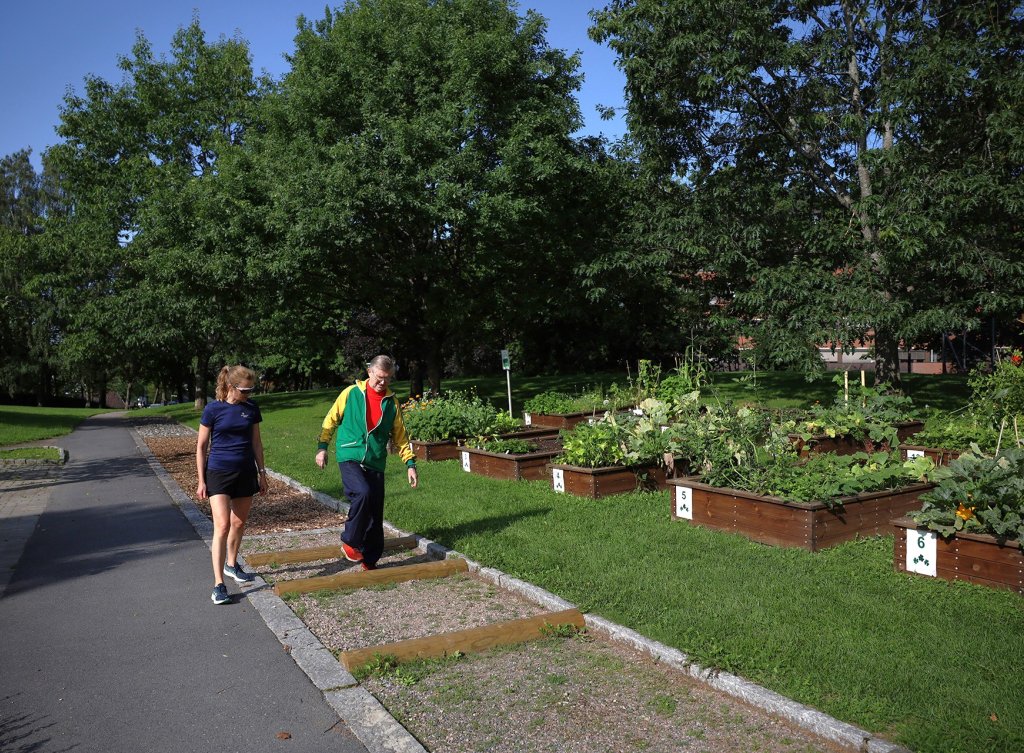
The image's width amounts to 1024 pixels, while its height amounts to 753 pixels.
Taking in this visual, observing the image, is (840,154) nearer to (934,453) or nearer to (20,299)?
(934,453)

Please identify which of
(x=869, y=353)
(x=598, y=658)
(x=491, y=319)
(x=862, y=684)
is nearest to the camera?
(x=862, y=684)

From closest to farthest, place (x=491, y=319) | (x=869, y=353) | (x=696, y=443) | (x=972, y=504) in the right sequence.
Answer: (x=972, y=504), (x=696, y=443), (x=869, y=353), (x=491, y=319)

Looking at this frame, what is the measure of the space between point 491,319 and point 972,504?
17707 mm

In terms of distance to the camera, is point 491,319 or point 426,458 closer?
point 426,458

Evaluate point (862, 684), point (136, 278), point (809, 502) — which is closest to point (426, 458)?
point (809, 502)

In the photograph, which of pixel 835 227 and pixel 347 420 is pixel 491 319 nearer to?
pixel 835 227

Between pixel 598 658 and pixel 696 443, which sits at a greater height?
pixel 696 443

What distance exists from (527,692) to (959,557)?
3231 mm

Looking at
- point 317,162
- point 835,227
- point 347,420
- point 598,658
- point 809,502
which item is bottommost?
point 598,658

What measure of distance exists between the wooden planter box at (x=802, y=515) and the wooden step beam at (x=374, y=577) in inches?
92.3

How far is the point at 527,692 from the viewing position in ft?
13.8

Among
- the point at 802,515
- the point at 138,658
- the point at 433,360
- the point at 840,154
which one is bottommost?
the point at 138,658

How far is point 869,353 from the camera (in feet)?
49.9

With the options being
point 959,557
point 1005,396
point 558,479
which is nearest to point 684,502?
point 558,479
